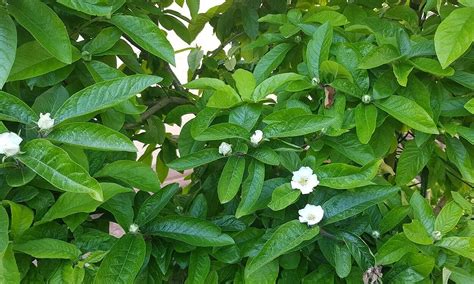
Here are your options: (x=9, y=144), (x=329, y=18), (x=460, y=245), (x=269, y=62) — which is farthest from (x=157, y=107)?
(x=460, y=245)

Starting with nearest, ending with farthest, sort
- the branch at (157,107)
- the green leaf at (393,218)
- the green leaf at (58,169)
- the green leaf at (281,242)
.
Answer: the green leaf at (58,169) → the green leaf at (281,242) → the green leaf at (393,218) → the branch at (157,107)

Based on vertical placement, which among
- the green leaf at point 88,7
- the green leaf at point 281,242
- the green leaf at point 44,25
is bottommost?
the green leaf at point 281,242

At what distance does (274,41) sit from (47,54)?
0.38 meters

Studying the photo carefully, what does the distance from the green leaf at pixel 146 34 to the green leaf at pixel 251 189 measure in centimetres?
17

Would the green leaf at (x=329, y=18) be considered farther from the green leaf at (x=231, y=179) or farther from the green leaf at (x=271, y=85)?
the green leaf at (x=231, y=179)

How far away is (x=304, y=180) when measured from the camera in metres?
0.67

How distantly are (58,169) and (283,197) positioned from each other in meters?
0.27

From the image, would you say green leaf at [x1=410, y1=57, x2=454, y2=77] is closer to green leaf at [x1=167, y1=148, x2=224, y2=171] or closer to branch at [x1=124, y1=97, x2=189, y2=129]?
green leaf at [x1=167, y1=148, x2=224, y2=171]

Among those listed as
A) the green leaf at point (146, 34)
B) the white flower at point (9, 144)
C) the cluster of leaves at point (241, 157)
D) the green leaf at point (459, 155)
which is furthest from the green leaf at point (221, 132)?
the green leaf at point (459, 155)

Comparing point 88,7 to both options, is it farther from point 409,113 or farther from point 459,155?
point 459,155

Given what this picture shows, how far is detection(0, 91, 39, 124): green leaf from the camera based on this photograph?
0.57 m

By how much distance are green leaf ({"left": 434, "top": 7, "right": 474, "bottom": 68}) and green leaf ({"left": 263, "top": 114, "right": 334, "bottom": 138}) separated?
155mm

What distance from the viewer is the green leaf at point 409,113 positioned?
2.22ft

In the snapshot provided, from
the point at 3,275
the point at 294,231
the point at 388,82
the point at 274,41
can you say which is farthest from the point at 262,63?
the point at 3,275
